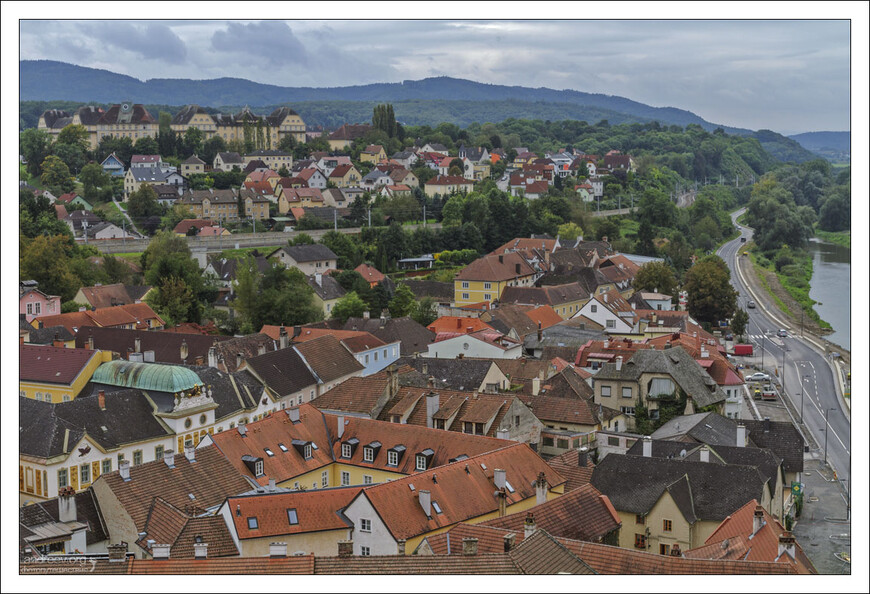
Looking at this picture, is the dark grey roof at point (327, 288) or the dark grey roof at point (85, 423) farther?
the dark grey roof at point (327, 288)

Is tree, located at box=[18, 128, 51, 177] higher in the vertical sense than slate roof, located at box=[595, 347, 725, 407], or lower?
higher

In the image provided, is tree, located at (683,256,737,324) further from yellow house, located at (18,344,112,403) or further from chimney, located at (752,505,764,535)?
chimney, located at (752,505,764,535)

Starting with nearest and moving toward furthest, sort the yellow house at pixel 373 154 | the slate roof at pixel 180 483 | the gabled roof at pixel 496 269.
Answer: the slate roof at pixel 180 483 → the gabled roof at pixel 496 269 → the yellow house at pixel 373 154

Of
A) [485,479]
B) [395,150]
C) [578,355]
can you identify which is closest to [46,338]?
[578,355]

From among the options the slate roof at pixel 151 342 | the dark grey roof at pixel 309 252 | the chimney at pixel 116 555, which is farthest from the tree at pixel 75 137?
the chimney at pixel 116 555

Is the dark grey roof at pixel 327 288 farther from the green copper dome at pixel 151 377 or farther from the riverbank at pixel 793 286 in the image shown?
the riverbank at pixel 793 286

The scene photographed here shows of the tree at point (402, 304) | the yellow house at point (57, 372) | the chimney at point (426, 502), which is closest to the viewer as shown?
the chimney at point (426, 502)

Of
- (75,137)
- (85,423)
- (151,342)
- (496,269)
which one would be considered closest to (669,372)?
(85,423)

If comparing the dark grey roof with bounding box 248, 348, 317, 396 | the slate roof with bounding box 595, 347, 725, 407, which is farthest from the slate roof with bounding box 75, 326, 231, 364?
the slate roof with bounding box 595, 347, 725, 407

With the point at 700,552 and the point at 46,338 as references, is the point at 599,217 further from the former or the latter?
the point at 700,552
